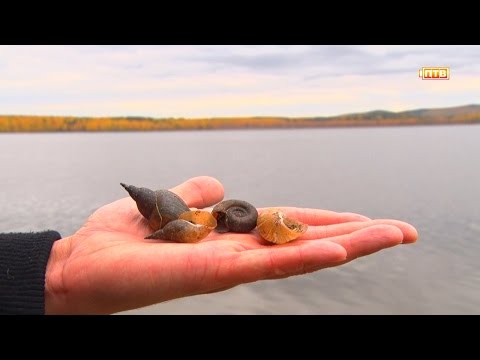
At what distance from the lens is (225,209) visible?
371cm

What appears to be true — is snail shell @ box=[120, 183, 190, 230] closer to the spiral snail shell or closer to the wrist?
the spiral snail shell

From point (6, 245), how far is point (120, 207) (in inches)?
42.5

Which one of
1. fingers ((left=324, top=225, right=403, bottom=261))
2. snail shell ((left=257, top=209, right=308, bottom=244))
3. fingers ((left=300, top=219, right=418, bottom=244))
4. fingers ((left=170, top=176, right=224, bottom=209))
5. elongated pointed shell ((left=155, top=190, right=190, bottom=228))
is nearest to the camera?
fingers ((left=324, top=225, right=403, bottom=261))

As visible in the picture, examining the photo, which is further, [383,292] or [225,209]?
[383,292]

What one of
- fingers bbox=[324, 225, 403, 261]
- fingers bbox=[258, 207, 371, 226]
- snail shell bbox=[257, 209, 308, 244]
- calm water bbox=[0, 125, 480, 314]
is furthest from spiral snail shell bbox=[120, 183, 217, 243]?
calm water bbox=[0, 125, 480, 314]

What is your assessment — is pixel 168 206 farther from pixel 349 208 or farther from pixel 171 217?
pixel 349 208

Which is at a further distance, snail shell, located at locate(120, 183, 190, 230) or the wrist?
snail shell, located at locate(120, 183, 190, 230)

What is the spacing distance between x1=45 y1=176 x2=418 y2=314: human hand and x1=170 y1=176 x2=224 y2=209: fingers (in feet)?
3.21

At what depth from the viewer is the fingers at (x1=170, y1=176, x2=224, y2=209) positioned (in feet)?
13.4

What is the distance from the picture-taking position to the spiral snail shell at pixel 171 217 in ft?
11.0

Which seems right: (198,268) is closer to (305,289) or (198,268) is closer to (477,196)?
(305,289)

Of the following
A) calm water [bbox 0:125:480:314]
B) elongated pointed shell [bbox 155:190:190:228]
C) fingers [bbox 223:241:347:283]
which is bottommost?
calm water [bbox 0:125:480:314]

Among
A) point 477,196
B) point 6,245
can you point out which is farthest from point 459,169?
point 6,245

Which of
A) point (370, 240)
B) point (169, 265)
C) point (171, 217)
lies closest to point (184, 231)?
point (171, 217)
